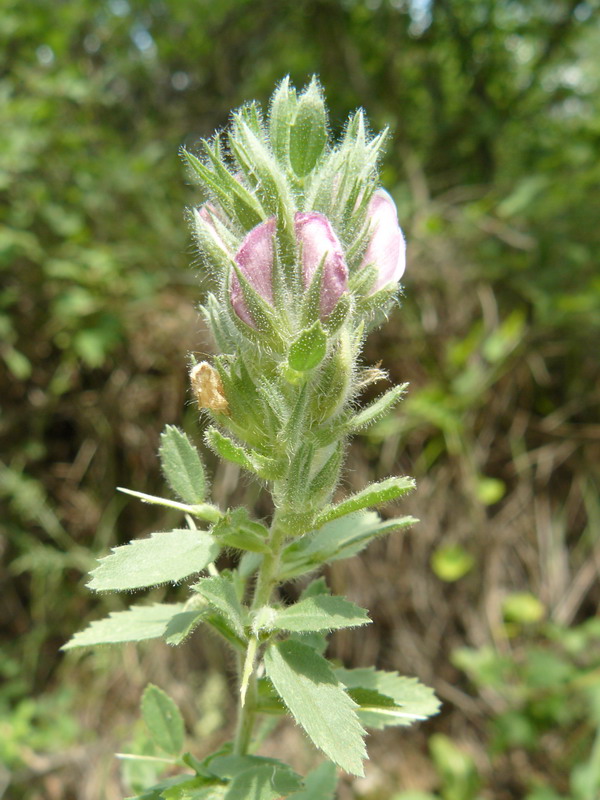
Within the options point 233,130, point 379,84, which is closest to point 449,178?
point 379,84

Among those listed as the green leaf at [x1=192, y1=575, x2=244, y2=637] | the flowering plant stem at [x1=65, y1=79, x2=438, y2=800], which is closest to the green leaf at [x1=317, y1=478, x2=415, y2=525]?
the flowering plant stem at [x1=65, y1=79, x2=438, y2=800]

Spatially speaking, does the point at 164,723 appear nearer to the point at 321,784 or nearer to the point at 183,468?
the point at 321,784

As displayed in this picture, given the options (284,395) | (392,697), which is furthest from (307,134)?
(392,697)

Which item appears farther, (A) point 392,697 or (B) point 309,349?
(A) point 392,697

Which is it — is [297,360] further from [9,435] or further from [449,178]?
[449,178]

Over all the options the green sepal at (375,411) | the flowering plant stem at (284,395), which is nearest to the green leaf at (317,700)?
the flowering plant stem at (284,395)

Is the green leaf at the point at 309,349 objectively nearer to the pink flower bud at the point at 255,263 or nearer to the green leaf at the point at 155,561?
the pink flower bud at the point at 255,263
